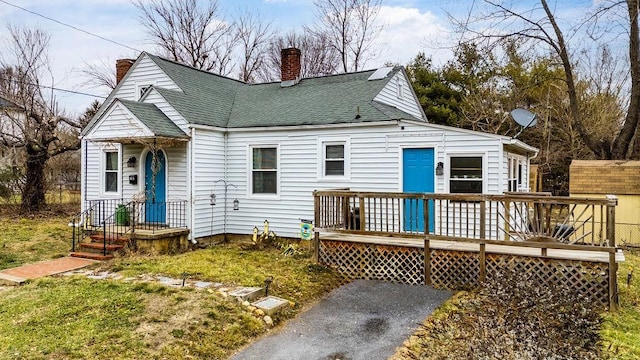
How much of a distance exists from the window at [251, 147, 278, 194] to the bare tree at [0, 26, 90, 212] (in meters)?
9.80

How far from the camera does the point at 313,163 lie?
10898 mm

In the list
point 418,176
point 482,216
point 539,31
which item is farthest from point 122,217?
point 539,31

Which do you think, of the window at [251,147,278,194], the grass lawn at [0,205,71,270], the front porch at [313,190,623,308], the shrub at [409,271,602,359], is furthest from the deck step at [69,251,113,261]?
the shrub at [409,271,602,359]

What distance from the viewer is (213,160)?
1152cm

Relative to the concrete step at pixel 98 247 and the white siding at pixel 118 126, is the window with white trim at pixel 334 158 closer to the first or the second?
the white siding at pixel 118 126

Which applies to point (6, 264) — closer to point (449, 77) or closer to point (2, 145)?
point (2, 145)

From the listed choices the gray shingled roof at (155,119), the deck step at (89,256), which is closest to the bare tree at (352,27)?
the gray shingled roof at (155,119)

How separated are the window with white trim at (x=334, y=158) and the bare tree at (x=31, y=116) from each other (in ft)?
38.9

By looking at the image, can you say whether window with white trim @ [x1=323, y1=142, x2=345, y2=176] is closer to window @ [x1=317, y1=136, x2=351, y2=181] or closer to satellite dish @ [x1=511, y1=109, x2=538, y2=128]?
window @ [x1=317, y1=136, x2=351, y2=181]

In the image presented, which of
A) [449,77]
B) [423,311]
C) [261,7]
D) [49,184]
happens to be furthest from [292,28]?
[423,311]

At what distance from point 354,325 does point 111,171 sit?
9.40 meters

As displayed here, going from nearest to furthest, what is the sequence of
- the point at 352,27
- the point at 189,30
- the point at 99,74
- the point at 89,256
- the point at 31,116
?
the point at 89,256, the point at 31,116, the point at 99,74, the point at 352,27, the point at 189,30

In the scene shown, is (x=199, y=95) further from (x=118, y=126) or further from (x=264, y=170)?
(x=264, y=170)

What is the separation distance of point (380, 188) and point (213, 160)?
4.58m
